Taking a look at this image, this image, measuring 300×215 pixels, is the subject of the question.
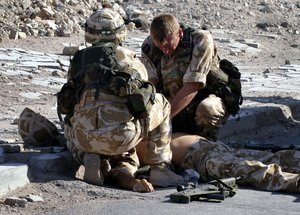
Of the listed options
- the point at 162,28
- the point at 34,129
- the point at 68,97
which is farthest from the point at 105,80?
the point at 34,129

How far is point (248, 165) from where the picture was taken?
24.8ft

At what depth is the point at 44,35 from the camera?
1664cm

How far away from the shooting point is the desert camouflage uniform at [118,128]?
736 cm

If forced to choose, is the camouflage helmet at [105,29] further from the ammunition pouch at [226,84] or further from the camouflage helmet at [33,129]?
the ammunition pouch at [226,84]

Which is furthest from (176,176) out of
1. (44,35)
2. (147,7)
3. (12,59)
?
(147,7)

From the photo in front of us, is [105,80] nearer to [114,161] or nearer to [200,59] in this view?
[114,161]

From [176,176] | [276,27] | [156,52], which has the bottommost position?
[276,27]

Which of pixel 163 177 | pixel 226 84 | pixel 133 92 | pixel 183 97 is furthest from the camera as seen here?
pixel 226 84

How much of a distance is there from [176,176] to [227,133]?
10.2 feet

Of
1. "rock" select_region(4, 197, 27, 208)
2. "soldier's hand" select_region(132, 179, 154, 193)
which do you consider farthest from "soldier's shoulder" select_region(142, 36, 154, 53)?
"rock" select_region(4, 197, 27, 208)

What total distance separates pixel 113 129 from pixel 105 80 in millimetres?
352

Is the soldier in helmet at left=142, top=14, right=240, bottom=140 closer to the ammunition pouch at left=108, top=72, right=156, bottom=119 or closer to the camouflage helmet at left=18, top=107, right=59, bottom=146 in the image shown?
the ammunition pouch at left=108, top=72, right=156, bottom=119

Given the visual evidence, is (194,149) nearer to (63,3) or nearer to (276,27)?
(63,3)

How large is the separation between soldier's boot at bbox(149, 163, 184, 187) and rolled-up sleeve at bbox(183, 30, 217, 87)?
922mm
